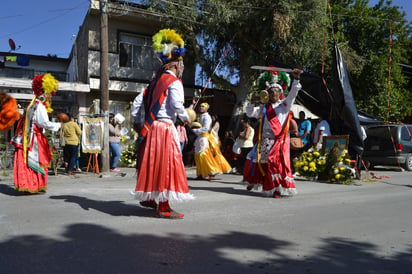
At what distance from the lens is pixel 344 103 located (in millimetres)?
9641

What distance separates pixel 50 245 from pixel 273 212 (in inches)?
116

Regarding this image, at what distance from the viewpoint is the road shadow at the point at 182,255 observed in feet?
9.39

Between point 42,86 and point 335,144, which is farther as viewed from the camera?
point 335,144

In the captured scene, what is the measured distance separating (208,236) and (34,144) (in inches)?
165

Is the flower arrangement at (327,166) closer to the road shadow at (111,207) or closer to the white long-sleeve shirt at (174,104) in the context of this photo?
the road shadow at (111,207)

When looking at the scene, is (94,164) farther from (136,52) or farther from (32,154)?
(136,52)

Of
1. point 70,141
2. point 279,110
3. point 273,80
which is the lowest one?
point 70,141

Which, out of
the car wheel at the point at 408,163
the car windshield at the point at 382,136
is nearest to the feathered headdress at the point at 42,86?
the car windshield at the point at 382,136

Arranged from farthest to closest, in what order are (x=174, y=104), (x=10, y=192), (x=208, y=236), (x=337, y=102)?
(x=337, y=102) → (x=10, y=192) → (x=174, y=104) → (x=208, y=236)

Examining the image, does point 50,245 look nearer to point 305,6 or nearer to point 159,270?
point 159,270

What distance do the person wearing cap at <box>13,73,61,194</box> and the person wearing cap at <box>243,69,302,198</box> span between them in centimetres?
362

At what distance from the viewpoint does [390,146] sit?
13.1 meters

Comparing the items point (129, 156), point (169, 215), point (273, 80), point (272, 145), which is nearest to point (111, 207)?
point (169, 215)

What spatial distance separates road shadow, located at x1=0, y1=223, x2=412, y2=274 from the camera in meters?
2.86
